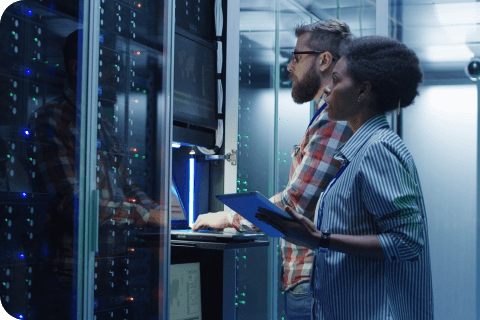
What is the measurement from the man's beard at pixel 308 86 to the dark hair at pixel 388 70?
66cm

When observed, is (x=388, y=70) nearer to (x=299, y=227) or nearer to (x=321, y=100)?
(x=299, y=227)

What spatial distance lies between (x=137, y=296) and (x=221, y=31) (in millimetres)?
1788

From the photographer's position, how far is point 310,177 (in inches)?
71.4

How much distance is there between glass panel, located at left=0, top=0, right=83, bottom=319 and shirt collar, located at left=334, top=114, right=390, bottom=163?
2.88ft

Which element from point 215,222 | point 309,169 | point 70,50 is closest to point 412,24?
A: point 215,222

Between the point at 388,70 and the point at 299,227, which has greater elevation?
the point at 388,70

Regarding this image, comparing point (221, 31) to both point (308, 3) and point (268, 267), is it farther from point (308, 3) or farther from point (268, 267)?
point (268, 267)

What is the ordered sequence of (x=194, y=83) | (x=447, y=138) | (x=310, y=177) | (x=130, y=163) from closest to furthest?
(x=310, y=177), (x=130, y=163), (x=194, y=83), (x=447, y=138)

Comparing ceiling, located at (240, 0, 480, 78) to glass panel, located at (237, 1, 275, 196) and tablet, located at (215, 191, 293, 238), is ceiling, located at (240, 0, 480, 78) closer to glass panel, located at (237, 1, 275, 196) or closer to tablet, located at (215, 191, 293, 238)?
glass panel, located at (237, 1, 275, 196)

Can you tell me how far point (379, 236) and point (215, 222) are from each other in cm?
122

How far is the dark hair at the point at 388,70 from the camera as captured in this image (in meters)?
1.46

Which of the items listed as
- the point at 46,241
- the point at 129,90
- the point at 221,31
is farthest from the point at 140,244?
the point at 221,31

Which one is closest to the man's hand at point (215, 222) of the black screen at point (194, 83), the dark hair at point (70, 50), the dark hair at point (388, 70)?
the black screen at point (194, 83)

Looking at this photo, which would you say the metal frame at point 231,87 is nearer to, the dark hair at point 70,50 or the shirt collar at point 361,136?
the dark hair at point 70,50
